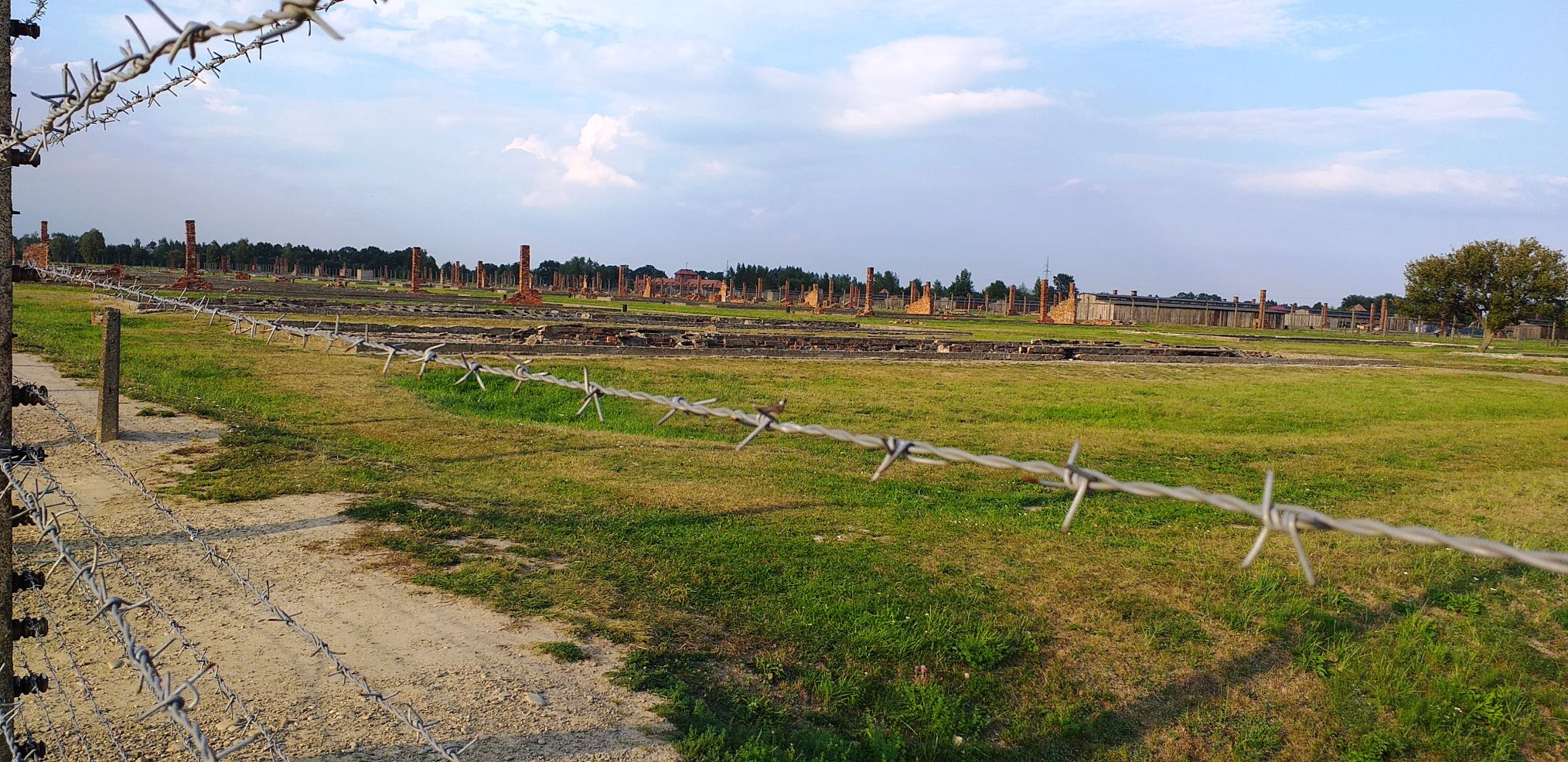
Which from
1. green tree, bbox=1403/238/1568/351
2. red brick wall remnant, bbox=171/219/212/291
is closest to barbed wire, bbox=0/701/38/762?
red brick wall remnant, bbox=171/219/212/291

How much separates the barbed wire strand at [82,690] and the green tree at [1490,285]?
156ft

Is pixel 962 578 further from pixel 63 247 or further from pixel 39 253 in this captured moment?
pixel 63 247

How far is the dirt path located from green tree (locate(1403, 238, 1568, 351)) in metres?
46.3

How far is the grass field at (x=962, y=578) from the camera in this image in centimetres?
416

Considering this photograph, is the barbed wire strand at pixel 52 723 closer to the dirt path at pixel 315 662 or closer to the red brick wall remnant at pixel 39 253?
the dirt path at pixel 315 662

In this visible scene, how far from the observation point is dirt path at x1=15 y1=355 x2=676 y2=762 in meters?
3.34

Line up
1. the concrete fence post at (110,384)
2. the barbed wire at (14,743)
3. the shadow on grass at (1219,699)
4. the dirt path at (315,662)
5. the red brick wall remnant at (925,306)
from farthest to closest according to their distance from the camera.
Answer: the red brick wall remnant at (925,306), the concrete fence post at (110,384), the shadow on grass at (1219,699), the dirt path at (315,662), the barbed wire at (14,743)

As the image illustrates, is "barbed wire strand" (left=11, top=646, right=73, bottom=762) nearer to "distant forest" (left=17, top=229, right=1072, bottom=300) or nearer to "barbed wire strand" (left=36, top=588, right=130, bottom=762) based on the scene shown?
"barbed wire strand" (left=36, top=588, right=130, bottom=762)

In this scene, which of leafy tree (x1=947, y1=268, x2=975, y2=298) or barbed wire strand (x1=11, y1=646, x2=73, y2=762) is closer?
barbed wire strand (x1=11, y1=646, x2=73, y2=762)

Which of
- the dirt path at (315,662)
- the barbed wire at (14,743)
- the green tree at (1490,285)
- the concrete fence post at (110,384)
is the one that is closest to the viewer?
the barbed wire at (14,743)

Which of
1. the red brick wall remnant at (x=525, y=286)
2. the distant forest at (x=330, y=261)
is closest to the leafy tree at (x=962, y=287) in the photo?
Answer: the distant forest at (x=330, y=261)

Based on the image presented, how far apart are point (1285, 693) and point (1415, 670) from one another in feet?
2.49

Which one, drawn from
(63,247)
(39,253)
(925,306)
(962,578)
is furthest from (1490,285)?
(63,247)

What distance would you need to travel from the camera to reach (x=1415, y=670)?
15.6ft
